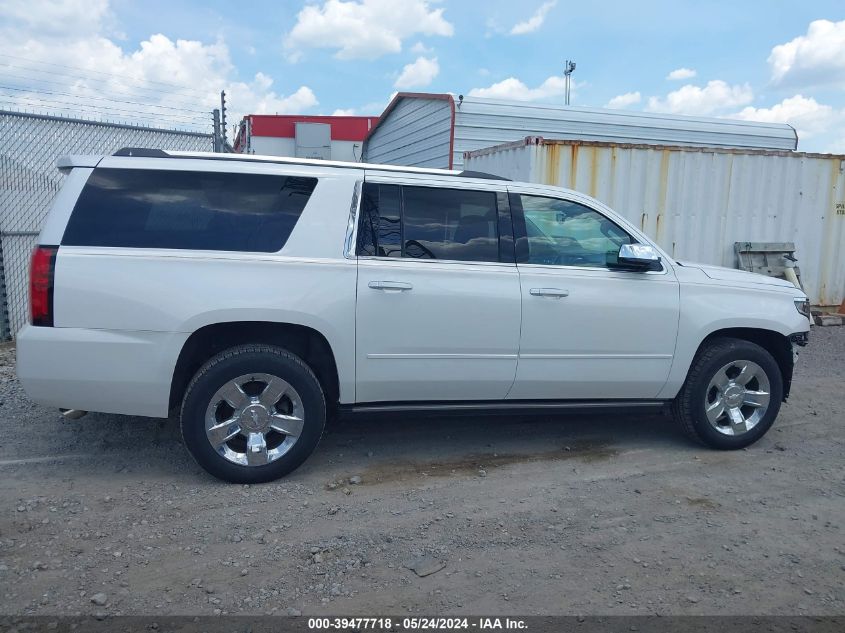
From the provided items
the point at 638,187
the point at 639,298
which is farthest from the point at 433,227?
the point at 638,187

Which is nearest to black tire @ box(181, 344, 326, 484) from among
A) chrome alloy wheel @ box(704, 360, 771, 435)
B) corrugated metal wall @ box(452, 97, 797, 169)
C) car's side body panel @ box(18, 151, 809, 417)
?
car's side body panel @ box(18, 151, 809, 417)

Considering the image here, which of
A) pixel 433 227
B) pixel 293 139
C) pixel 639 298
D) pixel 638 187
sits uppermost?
pixel 293 139

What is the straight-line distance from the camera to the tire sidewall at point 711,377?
16.5 feet

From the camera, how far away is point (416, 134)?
14.1m

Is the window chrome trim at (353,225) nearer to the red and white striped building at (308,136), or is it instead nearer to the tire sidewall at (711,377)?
the tire sidewall at (711,377)

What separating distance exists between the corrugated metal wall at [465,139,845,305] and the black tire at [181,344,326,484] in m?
5.66

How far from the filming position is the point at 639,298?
482 cm

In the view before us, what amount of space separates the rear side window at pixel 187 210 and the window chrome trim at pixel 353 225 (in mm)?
268

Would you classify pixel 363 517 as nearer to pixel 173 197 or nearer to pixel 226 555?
pixel 226 555

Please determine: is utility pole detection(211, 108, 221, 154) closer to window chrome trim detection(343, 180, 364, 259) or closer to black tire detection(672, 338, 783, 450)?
window chrome trim detection(343, 180, 364, 259)

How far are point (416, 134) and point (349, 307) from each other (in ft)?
34.2

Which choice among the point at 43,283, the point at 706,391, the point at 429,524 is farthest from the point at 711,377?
the point at 43,283

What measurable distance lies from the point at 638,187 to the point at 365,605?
7871 millimetres

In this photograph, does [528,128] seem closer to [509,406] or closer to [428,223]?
[428,223]
